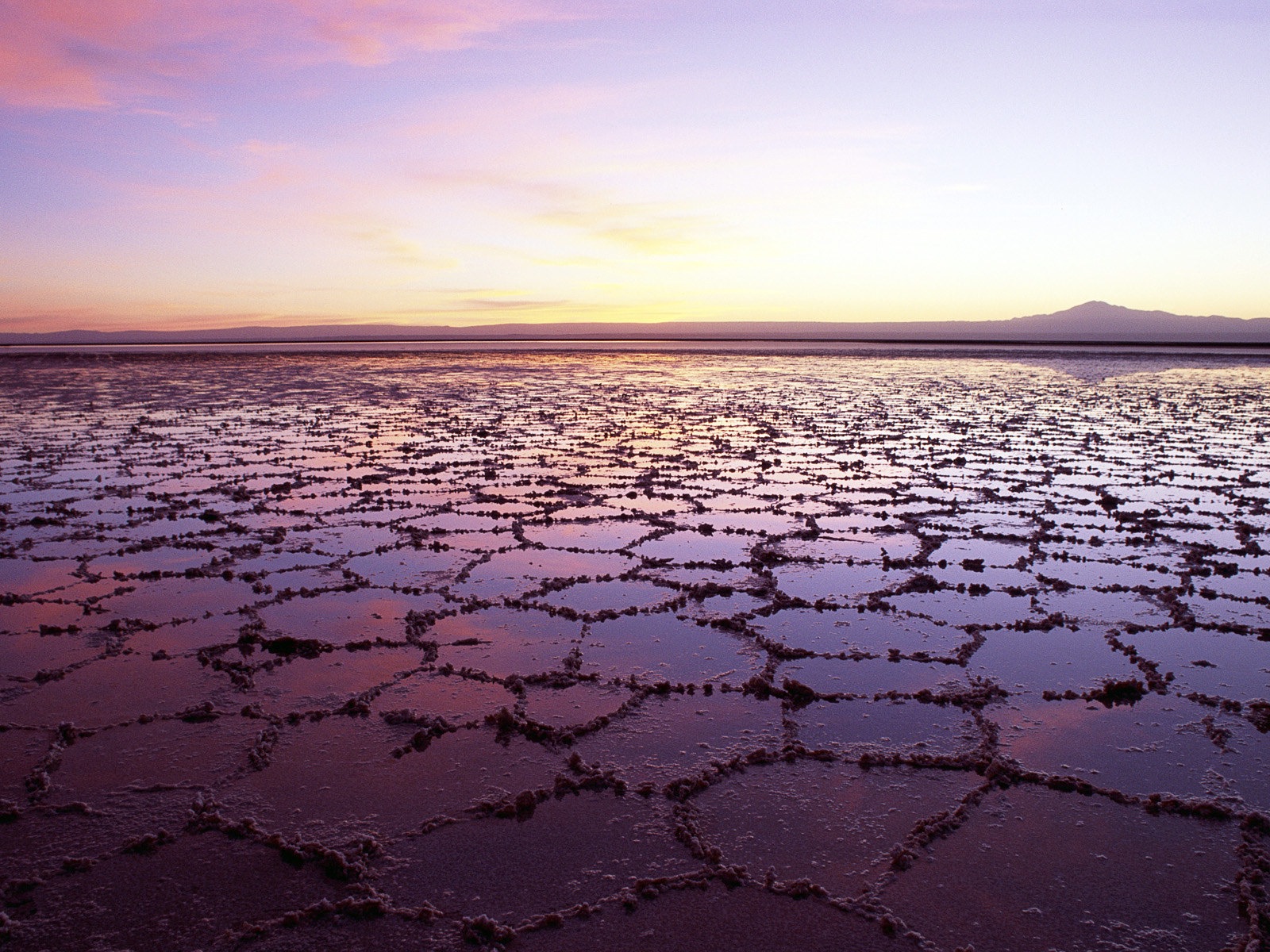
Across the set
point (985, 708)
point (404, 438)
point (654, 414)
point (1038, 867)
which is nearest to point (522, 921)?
point (1038, 867)

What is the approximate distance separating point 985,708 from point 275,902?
2.80 m

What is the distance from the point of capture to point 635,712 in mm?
3465

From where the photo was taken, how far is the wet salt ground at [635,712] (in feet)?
7.66

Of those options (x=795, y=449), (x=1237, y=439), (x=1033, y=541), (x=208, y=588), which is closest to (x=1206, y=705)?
(x=1033, y=541)

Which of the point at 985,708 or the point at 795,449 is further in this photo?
the point at 795,449

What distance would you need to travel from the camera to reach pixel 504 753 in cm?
313

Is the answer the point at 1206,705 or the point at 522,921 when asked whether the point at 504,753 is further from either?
the point at 1206,705

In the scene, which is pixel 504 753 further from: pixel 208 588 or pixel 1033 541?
pixel 1033 541

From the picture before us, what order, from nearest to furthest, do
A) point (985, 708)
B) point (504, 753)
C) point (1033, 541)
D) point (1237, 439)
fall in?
point (504, 753) < point (985, 708) < point (1033, 541) < point (1237, 439)

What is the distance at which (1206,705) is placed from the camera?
3.51 m

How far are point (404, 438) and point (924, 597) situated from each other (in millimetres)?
8418

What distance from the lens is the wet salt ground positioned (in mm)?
2336

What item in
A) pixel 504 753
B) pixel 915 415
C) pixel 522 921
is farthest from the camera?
pixel 915 415

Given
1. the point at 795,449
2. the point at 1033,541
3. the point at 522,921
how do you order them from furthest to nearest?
1. the point at 795,449
2. the point at 1033,541
3. the point at 522,921
